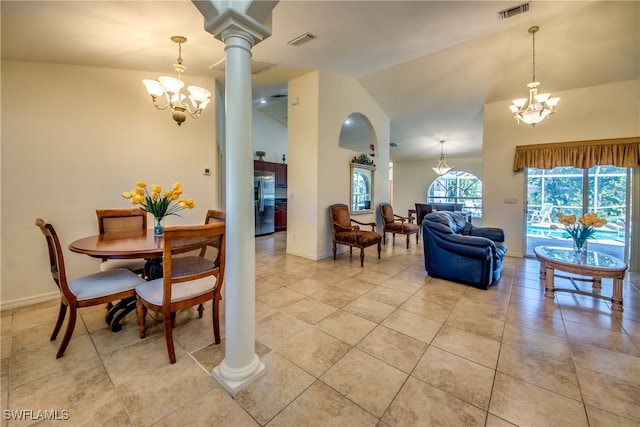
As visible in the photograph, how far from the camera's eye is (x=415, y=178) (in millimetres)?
10641

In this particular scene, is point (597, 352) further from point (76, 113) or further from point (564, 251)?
point (76, 113)

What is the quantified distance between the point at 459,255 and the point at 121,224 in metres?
4.09

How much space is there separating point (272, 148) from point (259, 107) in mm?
1423

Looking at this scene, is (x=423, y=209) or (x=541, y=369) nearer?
(x=541, y=369)

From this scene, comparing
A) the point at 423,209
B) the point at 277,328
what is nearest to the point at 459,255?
the point at 277,328

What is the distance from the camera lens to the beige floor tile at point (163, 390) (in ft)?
4.63

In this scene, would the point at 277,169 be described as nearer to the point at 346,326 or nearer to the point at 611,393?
the point at 346,326

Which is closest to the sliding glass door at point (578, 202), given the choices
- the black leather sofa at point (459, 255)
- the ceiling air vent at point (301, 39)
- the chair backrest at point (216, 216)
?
the black leather sofa at point (459, 255)

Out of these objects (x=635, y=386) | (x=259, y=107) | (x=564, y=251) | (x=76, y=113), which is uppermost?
(x=259, y=107)

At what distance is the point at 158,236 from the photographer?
244 centimetres

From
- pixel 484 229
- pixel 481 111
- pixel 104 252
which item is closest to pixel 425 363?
pixel 104 252

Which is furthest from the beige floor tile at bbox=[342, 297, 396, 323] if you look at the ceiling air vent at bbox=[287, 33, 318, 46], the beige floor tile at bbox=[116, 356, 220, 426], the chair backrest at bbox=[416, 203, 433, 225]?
the chair backrest at bbox=[416, 203, 433, 225]

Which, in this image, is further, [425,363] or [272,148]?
[272,148]

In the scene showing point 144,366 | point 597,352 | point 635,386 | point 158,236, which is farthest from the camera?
point 158,236
